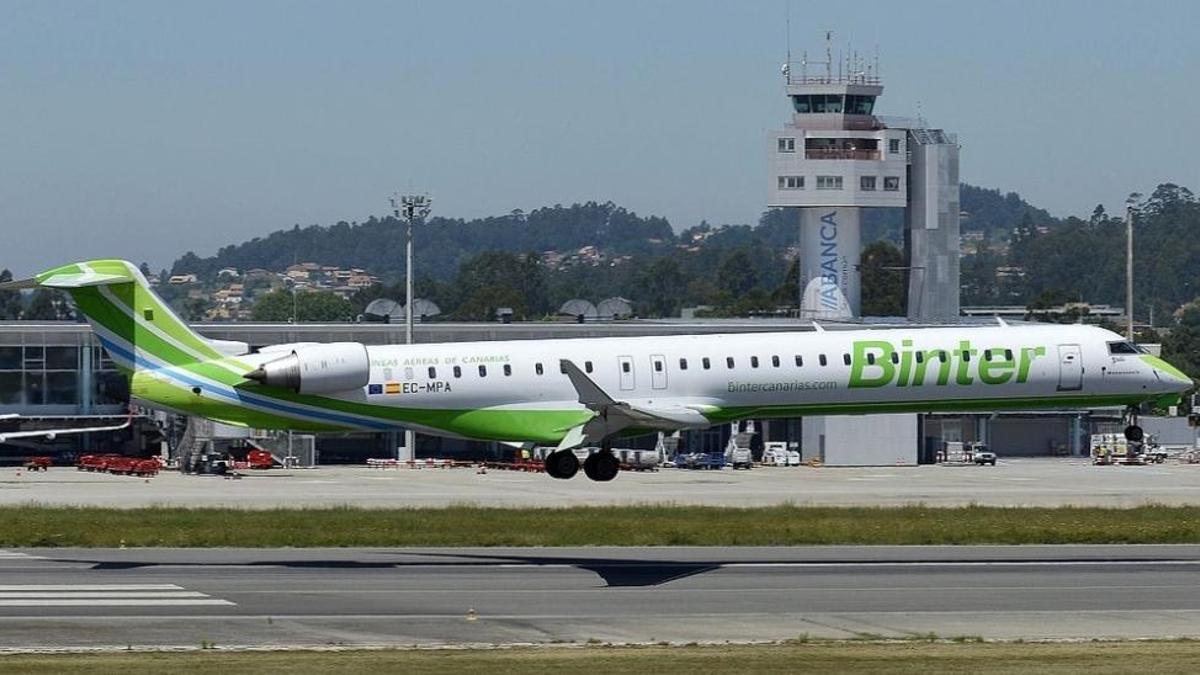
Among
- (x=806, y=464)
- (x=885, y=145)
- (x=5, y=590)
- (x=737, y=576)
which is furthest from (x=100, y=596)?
(x=885, y=145)

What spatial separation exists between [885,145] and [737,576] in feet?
407

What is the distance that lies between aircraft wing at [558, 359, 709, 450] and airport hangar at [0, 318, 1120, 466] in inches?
1822

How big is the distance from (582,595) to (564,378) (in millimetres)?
18662

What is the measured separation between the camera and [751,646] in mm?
29266

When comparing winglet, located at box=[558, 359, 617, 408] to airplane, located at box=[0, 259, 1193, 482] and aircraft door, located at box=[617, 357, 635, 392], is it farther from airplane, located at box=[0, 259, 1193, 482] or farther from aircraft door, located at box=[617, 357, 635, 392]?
aircraft door, located at box=[617, 357, 635, 392]

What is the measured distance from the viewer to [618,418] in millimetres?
53000

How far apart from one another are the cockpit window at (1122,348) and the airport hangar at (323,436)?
143 feet

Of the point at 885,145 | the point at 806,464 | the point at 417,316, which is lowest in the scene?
the point at 806,464

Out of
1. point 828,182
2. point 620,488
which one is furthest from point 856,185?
point 620,488

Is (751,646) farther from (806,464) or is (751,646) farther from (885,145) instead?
(885,145)

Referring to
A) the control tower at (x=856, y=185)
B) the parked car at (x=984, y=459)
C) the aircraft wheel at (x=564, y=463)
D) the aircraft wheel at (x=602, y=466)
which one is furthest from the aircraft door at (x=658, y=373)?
the control tower at (x=856, y=185)

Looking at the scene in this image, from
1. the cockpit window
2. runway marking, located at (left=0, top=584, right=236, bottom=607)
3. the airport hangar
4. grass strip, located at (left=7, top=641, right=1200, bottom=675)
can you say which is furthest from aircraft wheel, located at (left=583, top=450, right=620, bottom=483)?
the airport hangar

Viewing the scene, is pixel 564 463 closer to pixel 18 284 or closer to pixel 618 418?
pixel 618 418

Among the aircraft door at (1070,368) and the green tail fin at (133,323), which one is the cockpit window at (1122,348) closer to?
the aircraft door at (1070,368)
